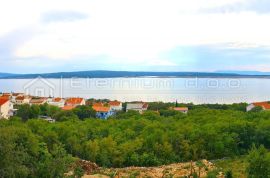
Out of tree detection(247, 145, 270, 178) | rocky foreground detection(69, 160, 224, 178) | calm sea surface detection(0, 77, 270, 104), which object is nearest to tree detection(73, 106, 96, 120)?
rocky foreground detection(69, 160, 224, 178)

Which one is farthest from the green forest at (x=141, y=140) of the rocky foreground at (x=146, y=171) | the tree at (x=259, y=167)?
the tree at (x=259, y=167)

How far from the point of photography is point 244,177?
58.0 feet

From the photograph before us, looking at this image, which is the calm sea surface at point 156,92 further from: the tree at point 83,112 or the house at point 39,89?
the tree at point 83,112

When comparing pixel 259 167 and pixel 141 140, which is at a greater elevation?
pixel 259 167

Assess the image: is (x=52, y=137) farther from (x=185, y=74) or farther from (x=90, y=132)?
(x=185, y=74)

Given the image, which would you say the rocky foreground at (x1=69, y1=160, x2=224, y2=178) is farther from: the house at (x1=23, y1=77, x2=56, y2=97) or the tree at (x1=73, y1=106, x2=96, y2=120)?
the house at (x1=23, y1=77, x2=56, y2=97)

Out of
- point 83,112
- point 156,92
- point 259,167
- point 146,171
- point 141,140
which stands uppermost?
point 259,167

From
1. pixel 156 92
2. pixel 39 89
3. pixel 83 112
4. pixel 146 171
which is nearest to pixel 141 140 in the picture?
pixel 146 171

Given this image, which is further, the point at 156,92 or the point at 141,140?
the point at 156,92

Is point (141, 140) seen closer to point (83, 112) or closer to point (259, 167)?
point (259, 167)

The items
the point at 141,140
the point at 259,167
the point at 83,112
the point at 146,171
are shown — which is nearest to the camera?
the point at 259,167

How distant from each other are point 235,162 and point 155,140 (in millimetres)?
4710

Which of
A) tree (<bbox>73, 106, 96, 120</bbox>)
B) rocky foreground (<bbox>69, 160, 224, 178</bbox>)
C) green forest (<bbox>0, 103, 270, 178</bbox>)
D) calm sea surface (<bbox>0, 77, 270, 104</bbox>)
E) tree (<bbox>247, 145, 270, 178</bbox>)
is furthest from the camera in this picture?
calm sea surface (<bbox>0, 77, 270, 104</bbox>)

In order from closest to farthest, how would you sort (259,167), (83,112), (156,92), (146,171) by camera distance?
(259,167), (146,171), (83,112), (156,92)
